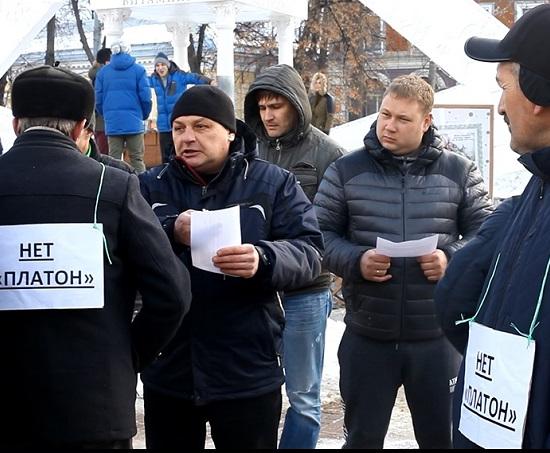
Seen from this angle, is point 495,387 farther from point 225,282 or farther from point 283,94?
point 283,94

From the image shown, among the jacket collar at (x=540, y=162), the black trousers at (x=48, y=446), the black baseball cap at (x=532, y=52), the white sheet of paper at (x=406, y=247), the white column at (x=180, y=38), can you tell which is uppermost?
the white column at (x=180, y=38)

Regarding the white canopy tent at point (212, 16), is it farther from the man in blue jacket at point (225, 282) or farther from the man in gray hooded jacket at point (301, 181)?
the man in blue jacket at point (225, 282)

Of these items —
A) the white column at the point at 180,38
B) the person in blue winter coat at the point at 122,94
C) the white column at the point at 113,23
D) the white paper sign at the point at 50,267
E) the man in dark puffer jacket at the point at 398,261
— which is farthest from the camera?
the white column at the point at 180,38

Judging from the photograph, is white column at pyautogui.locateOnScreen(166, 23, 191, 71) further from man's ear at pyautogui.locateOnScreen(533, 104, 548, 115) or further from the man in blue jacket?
man's ear at pyautogui.locateOnScreen(533, 104, 548, 115)

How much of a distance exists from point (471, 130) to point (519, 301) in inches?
232

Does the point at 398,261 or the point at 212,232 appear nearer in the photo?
the point at 212,232

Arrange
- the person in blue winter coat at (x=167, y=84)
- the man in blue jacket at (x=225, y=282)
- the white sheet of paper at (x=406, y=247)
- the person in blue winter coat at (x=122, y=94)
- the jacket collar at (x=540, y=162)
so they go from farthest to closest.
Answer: the person in blue winter coat at (x=167, y=84), the person in blue winter coat at (x=122, y=94), the white sheet of paper at (x=406, y=247), the man in blue jacket at (x=225, y=282), the jacket collar at (x=540, y=162)

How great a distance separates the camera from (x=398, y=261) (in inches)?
166

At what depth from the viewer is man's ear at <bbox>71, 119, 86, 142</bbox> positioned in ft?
10.1

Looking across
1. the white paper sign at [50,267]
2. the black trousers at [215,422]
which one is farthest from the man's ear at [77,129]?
the black trousers at [215,422]

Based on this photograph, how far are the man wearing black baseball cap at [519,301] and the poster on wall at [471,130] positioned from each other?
5391 millimetres

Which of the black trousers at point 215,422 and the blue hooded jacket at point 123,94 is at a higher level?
the blue hooded jacket at point 123,94

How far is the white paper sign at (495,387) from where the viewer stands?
2285mm

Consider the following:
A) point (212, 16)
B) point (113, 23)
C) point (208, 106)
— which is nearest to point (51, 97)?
point (208, 106)
